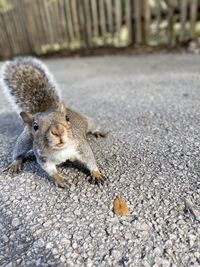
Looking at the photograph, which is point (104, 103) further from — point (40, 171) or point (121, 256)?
point (121, 256)

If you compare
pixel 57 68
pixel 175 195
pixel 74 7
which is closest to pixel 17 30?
pixel 74 7

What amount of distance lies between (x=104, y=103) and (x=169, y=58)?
82.4 inches

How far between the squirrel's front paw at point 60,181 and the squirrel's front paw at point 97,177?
0.16m

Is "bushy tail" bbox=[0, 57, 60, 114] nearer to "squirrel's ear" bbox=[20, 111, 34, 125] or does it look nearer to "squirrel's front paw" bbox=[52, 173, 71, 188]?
"squirrel's ear" bbox=[20, 111, 34, 125]

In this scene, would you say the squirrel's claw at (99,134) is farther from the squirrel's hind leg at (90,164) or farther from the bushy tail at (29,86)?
the squirrel's hind leg at (90,164)

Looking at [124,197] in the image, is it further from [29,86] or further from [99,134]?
[29,86]

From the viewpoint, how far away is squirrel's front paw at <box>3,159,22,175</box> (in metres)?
2.40

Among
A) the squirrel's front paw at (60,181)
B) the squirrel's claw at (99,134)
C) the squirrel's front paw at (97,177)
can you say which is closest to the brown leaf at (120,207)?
the squirrel's front paw at (97,177)

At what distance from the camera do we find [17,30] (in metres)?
7.54

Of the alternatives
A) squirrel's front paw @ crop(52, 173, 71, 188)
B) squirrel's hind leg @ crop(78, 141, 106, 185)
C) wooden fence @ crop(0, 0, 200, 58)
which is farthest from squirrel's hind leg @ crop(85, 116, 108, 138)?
wooden fence @ crop(0, 0, 200, 58)

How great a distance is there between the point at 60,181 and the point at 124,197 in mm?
430

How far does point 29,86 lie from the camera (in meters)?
2.69

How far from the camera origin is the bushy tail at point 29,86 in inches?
102

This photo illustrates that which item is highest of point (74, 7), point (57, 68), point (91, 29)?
point (74, 7)
